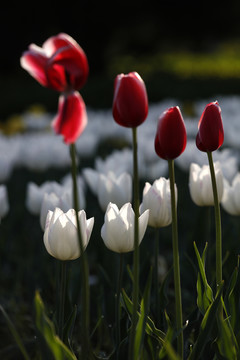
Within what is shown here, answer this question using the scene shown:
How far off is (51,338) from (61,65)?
1.78 feet

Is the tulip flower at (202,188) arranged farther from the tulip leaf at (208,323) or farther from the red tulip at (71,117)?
the red tulip at (71,117)

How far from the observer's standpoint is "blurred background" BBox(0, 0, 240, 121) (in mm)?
10117

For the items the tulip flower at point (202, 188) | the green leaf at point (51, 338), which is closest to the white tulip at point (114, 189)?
the tulip flower at point (202, 188)

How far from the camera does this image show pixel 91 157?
4.86 m

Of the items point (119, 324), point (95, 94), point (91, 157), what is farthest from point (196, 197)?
point (95, 94)

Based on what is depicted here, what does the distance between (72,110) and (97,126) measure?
4540 mm

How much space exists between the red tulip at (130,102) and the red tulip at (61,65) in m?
0.09

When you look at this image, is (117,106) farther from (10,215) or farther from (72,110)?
(10,215)

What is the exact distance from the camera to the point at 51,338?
1108 millimetres

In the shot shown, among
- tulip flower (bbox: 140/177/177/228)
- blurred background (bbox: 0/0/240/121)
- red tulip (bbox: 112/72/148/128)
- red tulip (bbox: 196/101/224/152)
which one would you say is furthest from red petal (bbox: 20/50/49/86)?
blurred background (bbox: 0/0/240/121)

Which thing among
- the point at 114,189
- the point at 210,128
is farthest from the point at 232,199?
the point at 210,128

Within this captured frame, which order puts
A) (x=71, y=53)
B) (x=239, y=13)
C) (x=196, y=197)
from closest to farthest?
1. (x=71, y=53)
2. (x=196, y=197)
3. (x=239, y=13)

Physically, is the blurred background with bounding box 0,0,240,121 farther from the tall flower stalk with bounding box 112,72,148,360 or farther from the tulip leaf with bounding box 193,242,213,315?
the tall flower stalk with bounding box 112,72,148,360

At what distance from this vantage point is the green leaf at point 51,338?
1034mm
